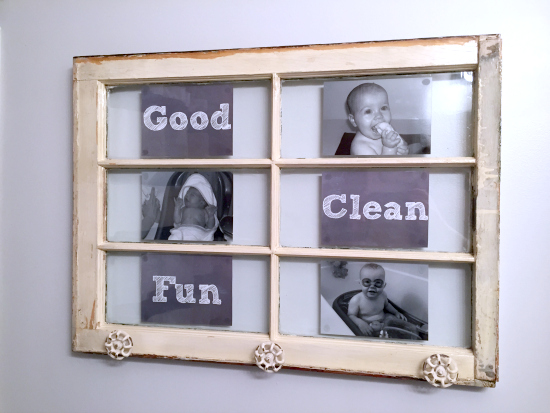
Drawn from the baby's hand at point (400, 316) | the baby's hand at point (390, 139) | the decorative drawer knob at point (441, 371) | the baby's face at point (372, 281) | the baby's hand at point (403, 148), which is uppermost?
the baby's hand at point (390, 139)

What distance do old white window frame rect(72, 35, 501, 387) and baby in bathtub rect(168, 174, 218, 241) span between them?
0.11 feet

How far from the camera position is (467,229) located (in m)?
0.95

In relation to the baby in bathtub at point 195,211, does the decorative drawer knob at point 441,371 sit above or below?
below

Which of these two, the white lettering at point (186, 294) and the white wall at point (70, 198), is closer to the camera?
the white wall at point (70, 198)

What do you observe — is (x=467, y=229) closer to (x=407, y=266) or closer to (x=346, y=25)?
(x=407, y=266)

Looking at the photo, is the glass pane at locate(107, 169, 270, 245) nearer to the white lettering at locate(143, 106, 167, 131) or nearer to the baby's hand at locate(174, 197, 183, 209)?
the baby's hand at locate(174, 197, 183, 209)

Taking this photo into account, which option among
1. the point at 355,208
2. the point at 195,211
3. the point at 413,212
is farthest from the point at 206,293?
the point at 413,212

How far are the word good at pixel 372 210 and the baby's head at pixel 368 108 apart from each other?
15 cm

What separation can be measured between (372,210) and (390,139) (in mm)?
166

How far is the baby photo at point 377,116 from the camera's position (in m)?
0.96

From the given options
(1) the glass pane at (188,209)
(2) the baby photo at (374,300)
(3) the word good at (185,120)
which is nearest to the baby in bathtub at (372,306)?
(2) the baby photo at (374,300)

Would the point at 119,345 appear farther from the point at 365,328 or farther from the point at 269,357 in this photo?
the point at 365,328

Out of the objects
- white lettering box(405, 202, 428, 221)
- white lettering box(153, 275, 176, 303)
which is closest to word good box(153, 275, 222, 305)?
white lettering box(153, 275, 176, 303)

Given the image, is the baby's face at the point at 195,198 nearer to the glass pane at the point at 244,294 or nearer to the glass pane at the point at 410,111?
the glass pane at the point at 244,294
